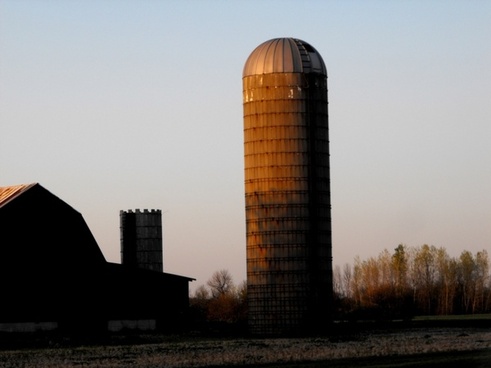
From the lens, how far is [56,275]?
57688mm

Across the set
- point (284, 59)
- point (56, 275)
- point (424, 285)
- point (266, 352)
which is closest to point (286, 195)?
point (284, 59)

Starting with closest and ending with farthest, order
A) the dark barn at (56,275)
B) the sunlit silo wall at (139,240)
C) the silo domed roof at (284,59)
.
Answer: the dark barn at (56,275)
the silo domed roof at (284,59)
the sunlit silo wall at (139,240)

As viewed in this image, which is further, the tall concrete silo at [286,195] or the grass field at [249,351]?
the tall concrete silo at [286,195]

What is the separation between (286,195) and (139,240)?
1759cm

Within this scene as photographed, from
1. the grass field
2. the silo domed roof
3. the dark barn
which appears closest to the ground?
the grass field

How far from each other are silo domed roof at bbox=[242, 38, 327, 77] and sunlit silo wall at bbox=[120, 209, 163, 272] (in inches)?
646

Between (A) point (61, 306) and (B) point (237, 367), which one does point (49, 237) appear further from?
(B) point (237, 367)

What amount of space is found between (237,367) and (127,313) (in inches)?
1077

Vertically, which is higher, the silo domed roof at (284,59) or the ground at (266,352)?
the silo domed roof at (284,59)

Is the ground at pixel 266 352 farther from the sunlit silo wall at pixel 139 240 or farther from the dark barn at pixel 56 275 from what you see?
the sunlit silo wall at pixel 139 240

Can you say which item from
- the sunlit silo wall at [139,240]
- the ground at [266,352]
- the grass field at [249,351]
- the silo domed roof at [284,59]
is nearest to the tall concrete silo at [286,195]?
the silo domed roof at [284,59]

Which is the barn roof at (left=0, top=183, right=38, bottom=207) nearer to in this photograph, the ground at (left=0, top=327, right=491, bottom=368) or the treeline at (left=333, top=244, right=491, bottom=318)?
the ground at (left=0, top=327, right=491, bottom=368)

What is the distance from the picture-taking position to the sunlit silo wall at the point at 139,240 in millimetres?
74938

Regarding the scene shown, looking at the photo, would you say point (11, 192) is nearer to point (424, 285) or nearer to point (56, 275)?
point (56, 275)
